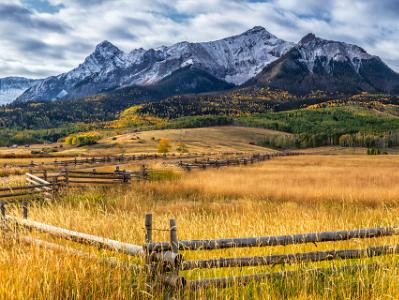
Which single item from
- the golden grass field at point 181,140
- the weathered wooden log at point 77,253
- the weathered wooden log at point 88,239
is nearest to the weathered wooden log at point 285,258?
the weathered wooden log at point 88,239

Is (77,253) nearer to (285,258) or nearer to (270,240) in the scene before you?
(270,240)

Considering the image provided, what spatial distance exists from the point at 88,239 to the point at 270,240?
2.67 metres

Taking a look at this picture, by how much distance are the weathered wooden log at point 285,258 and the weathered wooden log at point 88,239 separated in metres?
0.74

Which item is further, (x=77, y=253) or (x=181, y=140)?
(x=181, y=140)

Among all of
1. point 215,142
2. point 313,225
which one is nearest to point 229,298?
point 313,225

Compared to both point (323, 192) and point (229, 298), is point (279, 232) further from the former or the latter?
point (323, 192)

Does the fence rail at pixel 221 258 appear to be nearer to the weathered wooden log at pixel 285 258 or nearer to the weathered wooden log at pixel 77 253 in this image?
the weathered wooden log at pixel 285 258

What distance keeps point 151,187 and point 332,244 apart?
1431 cm

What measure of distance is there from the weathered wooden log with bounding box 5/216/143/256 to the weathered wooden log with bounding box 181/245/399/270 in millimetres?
744

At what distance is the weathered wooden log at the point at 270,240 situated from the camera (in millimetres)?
5008

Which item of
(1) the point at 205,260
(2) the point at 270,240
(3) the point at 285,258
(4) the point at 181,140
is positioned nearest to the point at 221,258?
(1) the point at 205,260

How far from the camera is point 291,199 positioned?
1708 centimetres

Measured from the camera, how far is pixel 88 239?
5867 mm

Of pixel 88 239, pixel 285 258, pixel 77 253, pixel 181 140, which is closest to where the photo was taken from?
pixel 285 258
